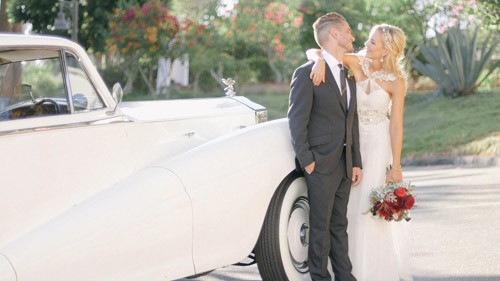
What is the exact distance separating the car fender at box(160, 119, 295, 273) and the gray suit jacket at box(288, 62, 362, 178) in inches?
7.0

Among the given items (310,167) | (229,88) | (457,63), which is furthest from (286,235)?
(457,63)

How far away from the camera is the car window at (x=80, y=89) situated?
577 cm

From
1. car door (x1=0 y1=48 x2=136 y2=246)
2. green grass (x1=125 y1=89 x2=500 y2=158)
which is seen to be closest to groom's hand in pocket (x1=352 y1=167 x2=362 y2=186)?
car door (x1=0 y1=48 x2=136 y2=246)

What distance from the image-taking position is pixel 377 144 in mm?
6629

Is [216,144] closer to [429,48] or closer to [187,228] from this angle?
[187,228]

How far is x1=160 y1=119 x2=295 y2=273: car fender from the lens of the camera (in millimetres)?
5664

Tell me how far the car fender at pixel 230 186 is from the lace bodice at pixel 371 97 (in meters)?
0.65

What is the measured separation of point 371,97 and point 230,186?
1.29m

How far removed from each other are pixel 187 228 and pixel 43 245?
0.86 metres

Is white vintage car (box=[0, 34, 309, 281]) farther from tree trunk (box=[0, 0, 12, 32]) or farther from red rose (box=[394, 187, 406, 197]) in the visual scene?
tree trunk (box=[0, 0, 12, 32])

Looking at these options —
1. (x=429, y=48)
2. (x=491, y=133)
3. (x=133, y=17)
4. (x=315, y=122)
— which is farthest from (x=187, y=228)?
(x=133, y=17)

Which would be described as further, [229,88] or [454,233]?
[454,233]

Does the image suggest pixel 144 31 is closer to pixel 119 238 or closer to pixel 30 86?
pixel 30 86

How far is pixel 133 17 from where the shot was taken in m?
28.6
